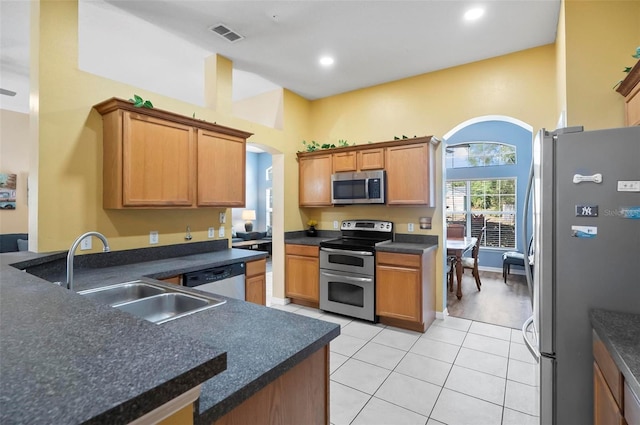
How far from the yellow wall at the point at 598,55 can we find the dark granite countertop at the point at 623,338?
1.58 meters

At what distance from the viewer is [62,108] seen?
7.87 feet

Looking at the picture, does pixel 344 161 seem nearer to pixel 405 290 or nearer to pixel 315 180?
pixel 315 180

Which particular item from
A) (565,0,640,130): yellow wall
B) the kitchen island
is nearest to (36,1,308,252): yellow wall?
the kitchen island

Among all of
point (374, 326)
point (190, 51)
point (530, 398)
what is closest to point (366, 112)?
point (190, 51)

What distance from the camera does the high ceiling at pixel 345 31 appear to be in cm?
265

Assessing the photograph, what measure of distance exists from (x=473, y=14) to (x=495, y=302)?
12.3 feet

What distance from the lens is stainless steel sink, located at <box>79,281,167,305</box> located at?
1.94 metres

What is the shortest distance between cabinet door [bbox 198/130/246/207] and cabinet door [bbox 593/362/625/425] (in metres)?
3.03

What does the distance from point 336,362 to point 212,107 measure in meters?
2.96

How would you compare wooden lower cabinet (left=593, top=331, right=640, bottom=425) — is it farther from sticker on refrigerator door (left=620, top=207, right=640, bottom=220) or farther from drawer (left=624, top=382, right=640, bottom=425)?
sticker on refrigerator door (left=620, top=207, right=640, bottom=220)

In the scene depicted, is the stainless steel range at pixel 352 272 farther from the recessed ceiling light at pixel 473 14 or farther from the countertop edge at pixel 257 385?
the countertop edge at pixel 257 385

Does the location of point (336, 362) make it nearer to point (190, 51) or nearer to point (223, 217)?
point (223, 217)

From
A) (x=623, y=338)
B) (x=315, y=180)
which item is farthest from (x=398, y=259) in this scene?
(x=623, y=338)

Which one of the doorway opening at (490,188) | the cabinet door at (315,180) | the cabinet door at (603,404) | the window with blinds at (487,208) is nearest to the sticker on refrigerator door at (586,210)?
the cabinet door at (603,404)
